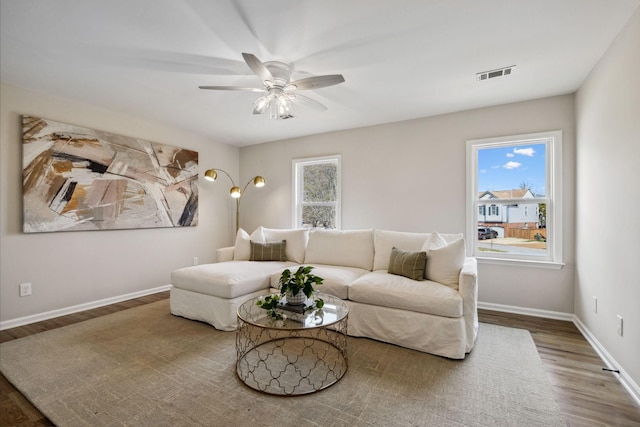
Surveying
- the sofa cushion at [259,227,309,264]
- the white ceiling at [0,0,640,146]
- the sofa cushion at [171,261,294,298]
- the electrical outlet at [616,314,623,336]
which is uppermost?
the white ceiling at [0,0,640,146]

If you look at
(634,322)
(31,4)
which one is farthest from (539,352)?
(31,4)

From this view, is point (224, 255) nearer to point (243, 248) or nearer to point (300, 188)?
point (243, 248)

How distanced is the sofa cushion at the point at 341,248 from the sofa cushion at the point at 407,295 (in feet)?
1.95

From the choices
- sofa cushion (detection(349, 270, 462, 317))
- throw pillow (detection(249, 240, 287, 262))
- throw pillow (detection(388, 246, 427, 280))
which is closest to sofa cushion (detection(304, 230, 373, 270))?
throw pillow (detection(249, 240, 287, 262))

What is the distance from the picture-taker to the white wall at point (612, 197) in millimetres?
1919

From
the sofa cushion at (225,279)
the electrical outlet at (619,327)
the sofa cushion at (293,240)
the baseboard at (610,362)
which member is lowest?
the baseboard at (610,362)

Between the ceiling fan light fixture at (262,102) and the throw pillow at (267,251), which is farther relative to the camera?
the throw pillow at (267,251)

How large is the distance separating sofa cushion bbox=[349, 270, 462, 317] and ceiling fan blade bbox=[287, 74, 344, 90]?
5.79ft

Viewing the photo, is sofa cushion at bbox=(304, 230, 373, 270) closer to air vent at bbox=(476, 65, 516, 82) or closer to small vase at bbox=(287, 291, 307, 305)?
small vase at bbox=(287, 291, 307, 305)

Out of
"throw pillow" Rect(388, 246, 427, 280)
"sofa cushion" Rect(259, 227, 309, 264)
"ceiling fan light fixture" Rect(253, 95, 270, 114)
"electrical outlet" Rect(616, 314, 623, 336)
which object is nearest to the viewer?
"electrical outlet" Rect(616, 314, 623, 336)

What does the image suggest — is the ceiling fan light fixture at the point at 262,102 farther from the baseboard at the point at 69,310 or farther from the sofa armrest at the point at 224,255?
the baseboard at the point at 69,310

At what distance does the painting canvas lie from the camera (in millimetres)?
3057

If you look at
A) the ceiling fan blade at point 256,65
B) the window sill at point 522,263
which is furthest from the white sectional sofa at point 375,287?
the ceiling fan blade at point 256,65

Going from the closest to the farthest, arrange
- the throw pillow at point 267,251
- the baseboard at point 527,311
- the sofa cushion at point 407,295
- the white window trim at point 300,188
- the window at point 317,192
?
the sofa cushion at point 407,295 → the baseboard at point 527,311 → the throw pillow at point 267,251 → the white window trim at point 300,188 → the window at point 317,192
